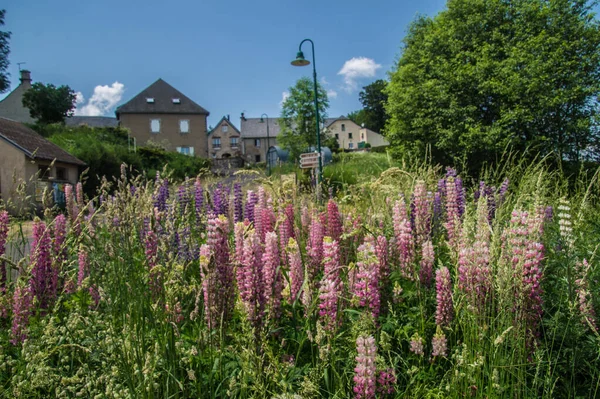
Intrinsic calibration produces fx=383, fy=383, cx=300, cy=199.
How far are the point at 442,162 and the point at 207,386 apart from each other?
21817 mm

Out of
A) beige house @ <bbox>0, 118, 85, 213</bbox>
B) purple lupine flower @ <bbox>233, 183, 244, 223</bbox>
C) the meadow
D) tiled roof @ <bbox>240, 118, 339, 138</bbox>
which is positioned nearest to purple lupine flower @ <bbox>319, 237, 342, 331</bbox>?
the meadow

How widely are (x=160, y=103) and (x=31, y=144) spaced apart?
107 feet

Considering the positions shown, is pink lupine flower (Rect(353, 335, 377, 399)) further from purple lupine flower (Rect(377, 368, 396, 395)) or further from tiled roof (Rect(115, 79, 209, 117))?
tiled roof (Rect(115, 79, 209, 117))

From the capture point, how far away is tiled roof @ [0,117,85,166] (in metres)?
22.2

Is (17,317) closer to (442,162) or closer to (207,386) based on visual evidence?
(207,386)

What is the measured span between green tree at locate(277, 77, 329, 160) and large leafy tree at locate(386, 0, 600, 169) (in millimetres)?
28177

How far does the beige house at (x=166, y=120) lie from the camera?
177 ft

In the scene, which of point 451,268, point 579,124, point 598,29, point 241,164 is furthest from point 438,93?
point 241,164

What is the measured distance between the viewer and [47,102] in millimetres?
42500

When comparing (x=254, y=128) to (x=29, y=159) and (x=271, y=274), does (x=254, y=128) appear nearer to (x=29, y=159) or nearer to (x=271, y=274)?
(x=29, y=159)

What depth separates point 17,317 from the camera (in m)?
Answer: 2.52

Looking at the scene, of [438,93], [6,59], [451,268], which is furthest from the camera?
[6,59]

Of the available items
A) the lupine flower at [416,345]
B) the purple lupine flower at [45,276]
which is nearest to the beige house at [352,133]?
the purple lupine flower at [45,276]

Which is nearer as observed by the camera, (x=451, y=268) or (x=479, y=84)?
(x=451, y=268)
